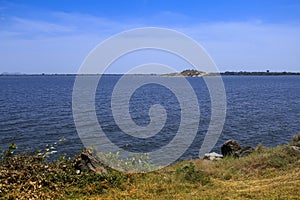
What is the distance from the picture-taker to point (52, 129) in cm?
2841

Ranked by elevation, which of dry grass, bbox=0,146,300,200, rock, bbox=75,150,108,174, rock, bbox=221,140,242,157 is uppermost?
rock, bbox=75,150,108,174

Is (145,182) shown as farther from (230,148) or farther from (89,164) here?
(230,148)

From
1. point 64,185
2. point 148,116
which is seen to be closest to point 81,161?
point 64,185

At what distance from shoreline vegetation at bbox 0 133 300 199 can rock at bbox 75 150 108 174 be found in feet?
0.37

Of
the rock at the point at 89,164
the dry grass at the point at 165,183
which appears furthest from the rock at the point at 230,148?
the rock at the point at 89,164

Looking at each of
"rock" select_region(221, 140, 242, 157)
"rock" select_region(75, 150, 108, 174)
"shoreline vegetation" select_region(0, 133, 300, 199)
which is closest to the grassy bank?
"shoreline vegetation" select_region(0, 133, 300, 199)

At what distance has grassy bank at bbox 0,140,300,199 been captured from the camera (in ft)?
28.7

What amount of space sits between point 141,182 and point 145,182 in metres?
0.13

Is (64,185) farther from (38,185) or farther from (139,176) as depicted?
(139,176)

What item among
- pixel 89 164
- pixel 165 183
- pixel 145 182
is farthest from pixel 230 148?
pixel 89 164

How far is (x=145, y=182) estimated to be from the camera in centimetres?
1021

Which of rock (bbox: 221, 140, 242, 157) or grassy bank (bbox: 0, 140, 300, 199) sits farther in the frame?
rock (bbox: 221, 140, 242, 157)

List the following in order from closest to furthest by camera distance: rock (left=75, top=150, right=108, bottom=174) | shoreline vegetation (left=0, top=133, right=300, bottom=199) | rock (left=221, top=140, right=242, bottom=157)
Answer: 1. shoreline vegetation (left=0, top=133, right=300, bottom=199)
2. rock (left=75, top=150, right=108, bottom=174)
3. rock (left=221, top=140, right=242, bottom=157)

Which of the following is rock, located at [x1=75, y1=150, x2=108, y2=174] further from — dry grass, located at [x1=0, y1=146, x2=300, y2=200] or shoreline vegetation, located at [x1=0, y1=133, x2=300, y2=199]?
dry grass, located at [x1=0, y1=146, x2=300, y2=200]
